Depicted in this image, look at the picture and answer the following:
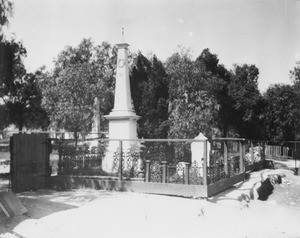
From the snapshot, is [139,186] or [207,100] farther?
[207,100]

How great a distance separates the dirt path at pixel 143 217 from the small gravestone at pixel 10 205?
147mm

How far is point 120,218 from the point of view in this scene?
7363mm

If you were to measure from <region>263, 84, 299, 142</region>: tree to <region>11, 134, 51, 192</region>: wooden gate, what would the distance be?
2684cm

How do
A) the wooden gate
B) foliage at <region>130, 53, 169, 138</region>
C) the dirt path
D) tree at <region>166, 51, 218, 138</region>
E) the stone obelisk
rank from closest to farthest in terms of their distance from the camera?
the dirt path → the wooden gate → the stone obelisk → tree at <region>166, 51, 218, 138</region> → foliage at <region>130, 53, 169, 138</region>

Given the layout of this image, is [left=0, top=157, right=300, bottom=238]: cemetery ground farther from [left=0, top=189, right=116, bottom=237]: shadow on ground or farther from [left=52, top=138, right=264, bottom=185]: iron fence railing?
[left=52, top=138, right=264, bottom=185]: iron fence railing

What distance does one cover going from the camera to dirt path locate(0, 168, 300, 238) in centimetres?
673

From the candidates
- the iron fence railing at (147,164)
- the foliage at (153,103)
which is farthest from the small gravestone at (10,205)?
the foliage at (153,103)

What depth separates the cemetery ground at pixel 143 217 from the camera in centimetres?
674

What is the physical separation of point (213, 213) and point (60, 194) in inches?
180

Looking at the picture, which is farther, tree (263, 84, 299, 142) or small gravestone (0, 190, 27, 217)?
tree (263, 84, 299, 142)

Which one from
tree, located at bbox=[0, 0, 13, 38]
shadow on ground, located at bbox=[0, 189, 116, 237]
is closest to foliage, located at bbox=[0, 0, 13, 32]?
tree, located at bbox=[0, 0, 13, 38]

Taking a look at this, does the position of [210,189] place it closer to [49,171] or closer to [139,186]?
[139,186]

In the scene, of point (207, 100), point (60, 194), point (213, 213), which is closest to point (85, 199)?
point (60, 194)

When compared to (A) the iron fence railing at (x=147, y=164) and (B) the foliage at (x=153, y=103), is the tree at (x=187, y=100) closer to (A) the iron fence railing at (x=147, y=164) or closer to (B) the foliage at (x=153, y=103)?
(B) the foliage at (x=153, y=103)
